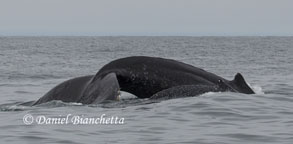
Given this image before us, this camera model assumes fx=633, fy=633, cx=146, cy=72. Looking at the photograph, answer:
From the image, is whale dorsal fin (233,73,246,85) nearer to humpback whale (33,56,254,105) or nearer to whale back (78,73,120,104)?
humpback whale (33,56,254,105)

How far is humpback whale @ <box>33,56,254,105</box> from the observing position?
429 inches

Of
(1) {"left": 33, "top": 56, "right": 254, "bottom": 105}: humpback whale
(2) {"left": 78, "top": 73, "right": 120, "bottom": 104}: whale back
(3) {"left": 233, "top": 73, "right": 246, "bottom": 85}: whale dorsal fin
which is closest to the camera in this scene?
(2) {"left": 78, "top": 73, "right": 120, "bottom": 104}: whale back

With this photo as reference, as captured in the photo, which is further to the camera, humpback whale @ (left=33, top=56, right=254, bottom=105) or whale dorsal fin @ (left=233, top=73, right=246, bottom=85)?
whale dorsal fin @ (left=233, top=73, right=246, bottom=85)

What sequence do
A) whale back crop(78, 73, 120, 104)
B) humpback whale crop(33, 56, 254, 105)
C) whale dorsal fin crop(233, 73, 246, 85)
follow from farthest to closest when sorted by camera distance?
whale dorsal fin crop(233, 73, 246, 85)
humpback whale crop(33, 56, 254, 105)
whale back crop(78, 73, 120, 104)

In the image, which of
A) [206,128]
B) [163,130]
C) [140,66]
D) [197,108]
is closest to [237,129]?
[206,128]

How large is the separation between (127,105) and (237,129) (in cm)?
275

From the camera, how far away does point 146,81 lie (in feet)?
36.8

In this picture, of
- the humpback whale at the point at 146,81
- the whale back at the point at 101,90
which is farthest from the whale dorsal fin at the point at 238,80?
the whale back at the point at 101,90

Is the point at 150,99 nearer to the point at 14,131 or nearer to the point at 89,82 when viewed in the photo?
the point at 89,82

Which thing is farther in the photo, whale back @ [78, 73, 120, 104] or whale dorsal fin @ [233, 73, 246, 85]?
whale dorsal fin @ [233, 73, 246, 85]

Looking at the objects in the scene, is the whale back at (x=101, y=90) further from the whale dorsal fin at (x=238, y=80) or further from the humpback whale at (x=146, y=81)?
the whale dorsal fin at (x=238, y=80)

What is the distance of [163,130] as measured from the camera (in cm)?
893

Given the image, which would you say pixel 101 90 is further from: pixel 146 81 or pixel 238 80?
pixel 238 80

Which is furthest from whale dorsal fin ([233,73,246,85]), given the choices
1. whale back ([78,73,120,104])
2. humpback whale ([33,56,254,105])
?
whale back ([78,73,120,104])
